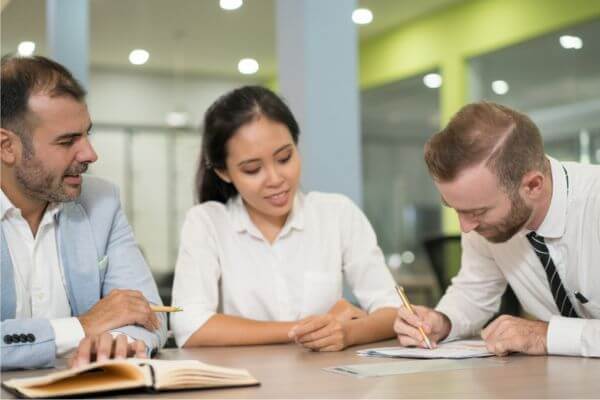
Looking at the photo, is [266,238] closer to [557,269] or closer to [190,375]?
[557,269]

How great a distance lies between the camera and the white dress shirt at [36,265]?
2.11 meters

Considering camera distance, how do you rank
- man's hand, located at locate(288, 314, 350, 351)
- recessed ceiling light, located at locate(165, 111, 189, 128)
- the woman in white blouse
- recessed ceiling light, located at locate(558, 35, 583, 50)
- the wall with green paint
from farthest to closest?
recessed ceiling light, located at locate(165, 111, 189, 128)
the wall with green paint
recessed ceiling light, located at locate(558, 35, 583, 50)
the woman in white blouse
man's hand, located at locate(288, 314, 350, 351)

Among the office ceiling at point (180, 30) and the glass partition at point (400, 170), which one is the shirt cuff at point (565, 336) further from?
the glass partition at point (400, 170)

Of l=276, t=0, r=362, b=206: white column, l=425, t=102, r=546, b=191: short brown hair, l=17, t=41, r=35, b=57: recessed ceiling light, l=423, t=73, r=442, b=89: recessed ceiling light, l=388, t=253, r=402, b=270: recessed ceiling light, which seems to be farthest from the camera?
l=388, t=253, r=402, b=270: recessed ceiling light

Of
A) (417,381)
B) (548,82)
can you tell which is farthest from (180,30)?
(417,381)

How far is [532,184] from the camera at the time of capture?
2.03 meters

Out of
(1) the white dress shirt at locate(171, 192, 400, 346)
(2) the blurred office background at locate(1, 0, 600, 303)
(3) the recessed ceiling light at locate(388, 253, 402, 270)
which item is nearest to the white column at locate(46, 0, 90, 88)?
(2) the blurred office background at locate(1, 0, 600, 303)

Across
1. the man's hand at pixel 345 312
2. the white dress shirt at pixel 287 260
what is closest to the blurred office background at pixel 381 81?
the white dress shirt at pixel 287 260

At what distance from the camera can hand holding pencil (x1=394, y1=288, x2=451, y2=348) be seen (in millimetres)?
2119

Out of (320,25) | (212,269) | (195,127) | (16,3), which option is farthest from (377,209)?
(212,269)

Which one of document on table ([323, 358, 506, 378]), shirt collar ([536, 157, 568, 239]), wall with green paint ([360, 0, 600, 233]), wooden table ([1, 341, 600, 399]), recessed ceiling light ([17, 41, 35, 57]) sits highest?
wall with green paint ([360, 0, 600, 233])

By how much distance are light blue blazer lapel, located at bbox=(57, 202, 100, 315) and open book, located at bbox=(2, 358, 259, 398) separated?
689mm

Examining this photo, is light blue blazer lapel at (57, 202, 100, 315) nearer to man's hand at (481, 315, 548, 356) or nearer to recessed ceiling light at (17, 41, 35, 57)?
man's hand at (481, 315, 548, 356)

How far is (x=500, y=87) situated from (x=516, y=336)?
642 cm
